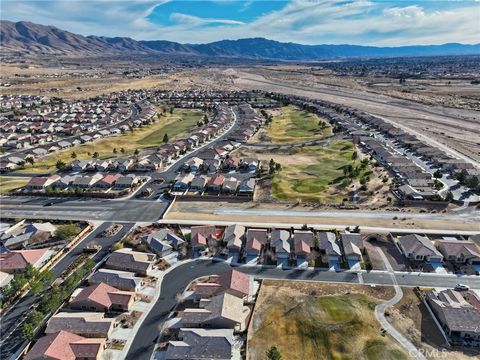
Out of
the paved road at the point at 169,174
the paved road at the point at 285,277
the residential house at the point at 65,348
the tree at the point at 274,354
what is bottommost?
the paved road at the point at 285,277

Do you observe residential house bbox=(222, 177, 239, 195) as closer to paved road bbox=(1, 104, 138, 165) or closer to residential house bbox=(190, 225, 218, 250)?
residential house bbox=(190, 225, 218, 250)

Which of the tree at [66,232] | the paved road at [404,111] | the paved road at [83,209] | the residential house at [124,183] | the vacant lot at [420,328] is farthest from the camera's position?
the paved road at [404,111]

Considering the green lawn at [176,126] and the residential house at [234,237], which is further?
the green lawn at [176,126]

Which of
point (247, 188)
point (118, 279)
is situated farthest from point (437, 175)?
point (118, 279)

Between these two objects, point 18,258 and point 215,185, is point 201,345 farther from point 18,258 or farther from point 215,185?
point 215,185

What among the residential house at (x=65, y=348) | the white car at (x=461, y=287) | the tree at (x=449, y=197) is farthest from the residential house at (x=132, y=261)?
the tree at (x=449, y=197)

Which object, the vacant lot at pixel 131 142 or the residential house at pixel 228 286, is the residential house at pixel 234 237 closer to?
the residential house at pixel 228 286

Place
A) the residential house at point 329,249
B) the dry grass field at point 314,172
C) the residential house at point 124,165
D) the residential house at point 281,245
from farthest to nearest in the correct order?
1. the residential house at point 124,165
2. the dry grass field at point 314,172
3. the residential house at point 281,245
4. the residential house at point 329,249
